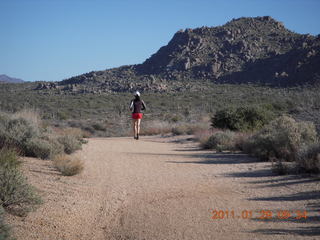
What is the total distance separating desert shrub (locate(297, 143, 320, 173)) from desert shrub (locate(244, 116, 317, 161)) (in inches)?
65.1

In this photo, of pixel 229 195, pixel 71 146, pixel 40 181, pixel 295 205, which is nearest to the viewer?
pixel 295 205

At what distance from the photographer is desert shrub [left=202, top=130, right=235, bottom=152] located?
15.4 meters

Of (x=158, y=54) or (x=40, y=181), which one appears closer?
(x=40, y=181)

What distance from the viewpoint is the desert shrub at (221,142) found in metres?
15.4

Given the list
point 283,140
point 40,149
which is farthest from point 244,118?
point 40,149

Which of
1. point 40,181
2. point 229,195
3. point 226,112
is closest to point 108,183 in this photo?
point 40,181

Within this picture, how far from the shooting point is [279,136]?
11.8 meters

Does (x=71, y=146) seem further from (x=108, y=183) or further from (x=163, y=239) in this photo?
(x=163, y=239)

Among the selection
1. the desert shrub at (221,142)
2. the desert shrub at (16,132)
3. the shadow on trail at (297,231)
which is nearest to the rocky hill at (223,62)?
the desert shrub at (221,142)

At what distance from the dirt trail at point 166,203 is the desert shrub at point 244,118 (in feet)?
31.4

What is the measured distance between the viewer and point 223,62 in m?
71.3

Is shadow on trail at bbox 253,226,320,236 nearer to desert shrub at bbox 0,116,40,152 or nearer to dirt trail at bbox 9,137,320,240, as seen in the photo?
dirt trail at bbox 9,137,320,240

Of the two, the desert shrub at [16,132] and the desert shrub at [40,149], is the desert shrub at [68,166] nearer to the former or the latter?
the desert shrub at [40,149]

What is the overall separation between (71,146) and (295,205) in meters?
8.33
